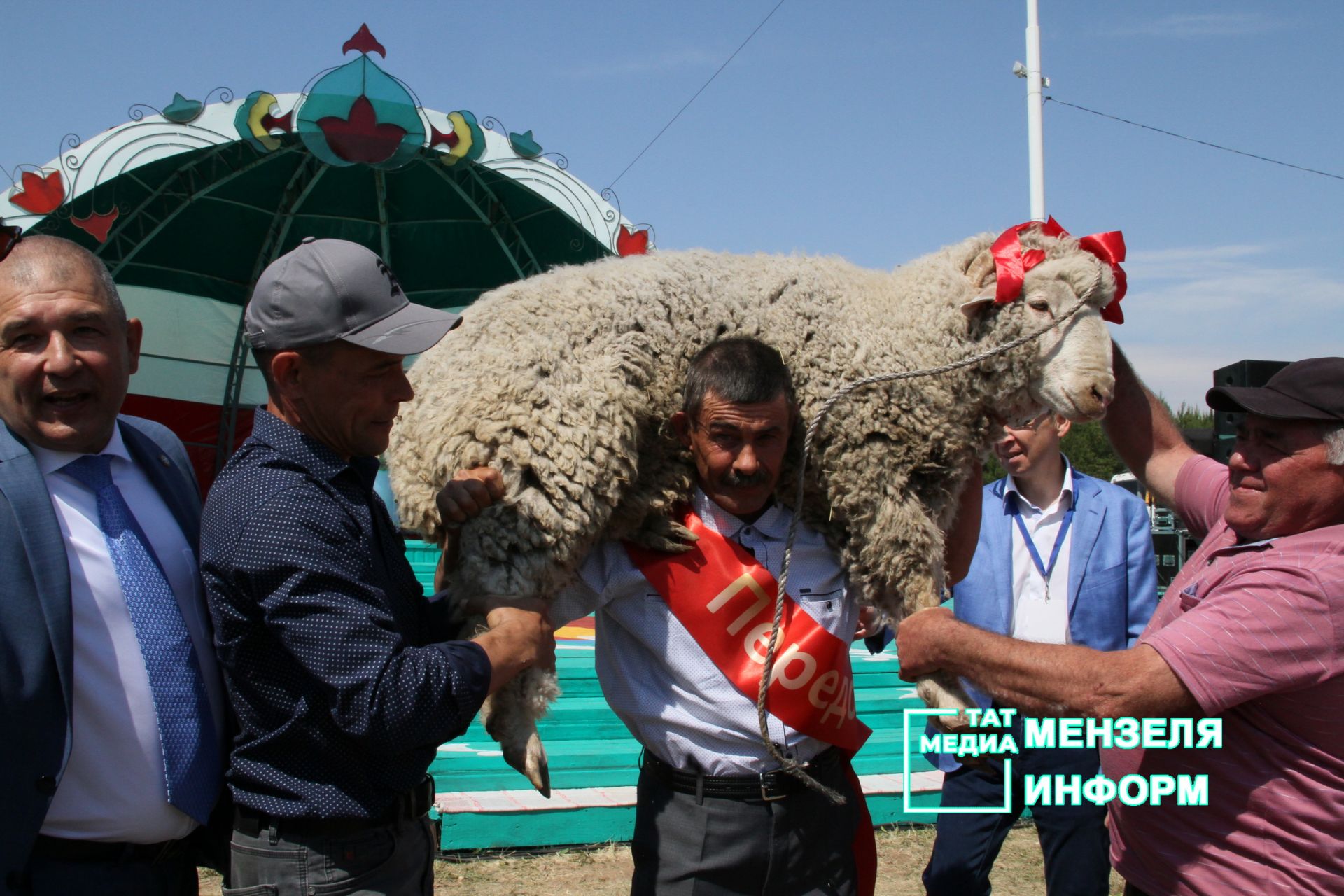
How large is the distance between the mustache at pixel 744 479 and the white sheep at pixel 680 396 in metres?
0.13

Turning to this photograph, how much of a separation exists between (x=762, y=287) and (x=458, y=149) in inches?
408

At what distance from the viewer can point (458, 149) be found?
39.1ft

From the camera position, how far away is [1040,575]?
172 inches

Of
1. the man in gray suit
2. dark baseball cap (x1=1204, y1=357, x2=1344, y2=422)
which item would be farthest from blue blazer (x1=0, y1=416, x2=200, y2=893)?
dark baseball cap (x1=1204, y1=357, x2=1344, y2=422)

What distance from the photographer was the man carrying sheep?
95.3 inches

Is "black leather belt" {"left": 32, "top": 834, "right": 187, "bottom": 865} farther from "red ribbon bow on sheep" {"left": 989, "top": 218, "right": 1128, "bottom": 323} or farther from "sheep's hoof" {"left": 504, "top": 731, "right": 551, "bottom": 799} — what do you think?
"red ribbon bow on sheep" {"left": 989, "top": 218, "right": 1128, "bottom": 323}

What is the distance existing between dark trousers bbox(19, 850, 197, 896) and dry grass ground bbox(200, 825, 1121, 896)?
8.12 feet

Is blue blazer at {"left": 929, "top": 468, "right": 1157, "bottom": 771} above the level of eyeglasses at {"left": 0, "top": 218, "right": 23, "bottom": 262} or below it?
below

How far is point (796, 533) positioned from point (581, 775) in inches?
136

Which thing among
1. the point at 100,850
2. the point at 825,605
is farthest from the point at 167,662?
the point at 825,605

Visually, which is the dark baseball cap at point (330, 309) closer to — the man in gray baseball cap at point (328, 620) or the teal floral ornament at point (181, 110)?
the man in gray baseball cap at point (328, 620)

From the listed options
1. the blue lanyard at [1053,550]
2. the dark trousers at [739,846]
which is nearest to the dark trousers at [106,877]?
the dark trousers at [739,846]

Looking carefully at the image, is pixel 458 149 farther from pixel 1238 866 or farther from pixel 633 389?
pixel 1238 866

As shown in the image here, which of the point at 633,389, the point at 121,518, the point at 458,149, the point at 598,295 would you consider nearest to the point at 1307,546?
the point at 633,389
